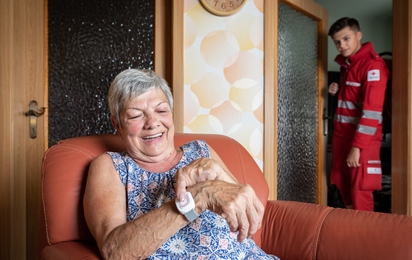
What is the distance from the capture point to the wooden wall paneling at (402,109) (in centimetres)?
222

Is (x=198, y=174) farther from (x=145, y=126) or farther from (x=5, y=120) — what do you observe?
(x=5, y=120)

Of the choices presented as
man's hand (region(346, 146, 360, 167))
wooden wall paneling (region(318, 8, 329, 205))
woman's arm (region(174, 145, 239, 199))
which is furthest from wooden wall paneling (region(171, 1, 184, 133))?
wooden wall paneling (region(318, 8, 329, 205))

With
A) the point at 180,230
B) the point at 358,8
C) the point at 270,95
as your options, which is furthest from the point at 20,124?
the point at 358,8

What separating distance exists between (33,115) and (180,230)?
4.16ft

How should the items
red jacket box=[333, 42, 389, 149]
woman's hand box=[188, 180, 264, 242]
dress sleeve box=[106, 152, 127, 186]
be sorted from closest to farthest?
woman's hand box=[188, 180, 264, 242] < dress sleeve box=[106, 152, 127, 186] < red jacket box=[333, 42, 389, 149]

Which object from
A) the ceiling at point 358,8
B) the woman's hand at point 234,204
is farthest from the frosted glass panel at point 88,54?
the ceiling at point 358,8

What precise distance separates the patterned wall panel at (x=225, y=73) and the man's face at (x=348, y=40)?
2.63ft

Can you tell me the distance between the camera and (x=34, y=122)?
1.80m

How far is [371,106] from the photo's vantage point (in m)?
2.33

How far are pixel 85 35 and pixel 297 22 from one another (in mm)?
1747

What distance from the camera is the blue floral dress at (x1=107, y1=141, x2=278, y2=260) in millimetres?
1014

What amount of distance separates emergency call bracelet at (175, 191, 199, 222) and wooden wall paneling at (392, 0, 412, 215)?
2026mm

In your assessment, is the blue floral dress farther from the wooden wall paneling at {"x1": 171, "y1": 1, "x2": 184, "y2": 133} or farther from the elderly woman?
the wooden wall paneling at {"x1": 171, "y1": 1, "x2": 184, "y2": 133}

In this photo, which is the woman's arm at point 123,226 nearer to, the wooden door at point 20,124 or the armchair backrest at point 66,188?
the armchair backrest at point 66,188
